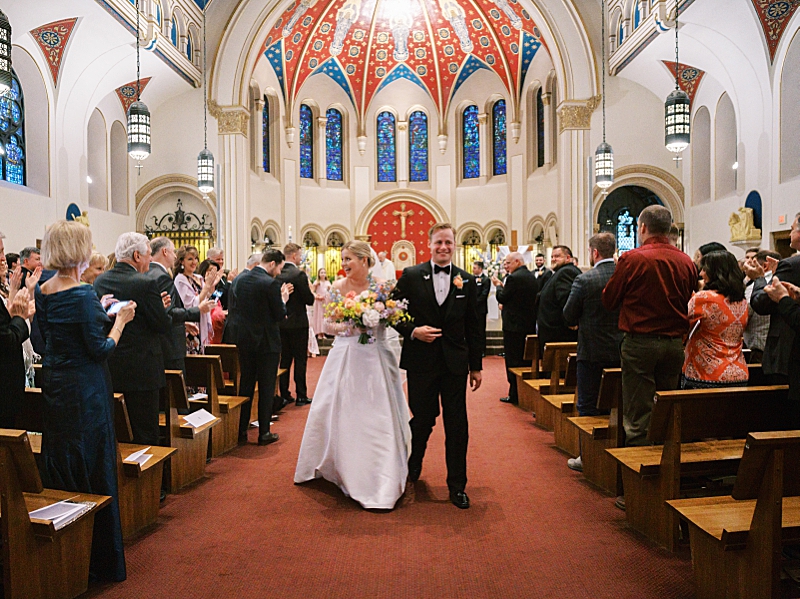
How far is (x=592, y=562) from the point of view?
3.19 m

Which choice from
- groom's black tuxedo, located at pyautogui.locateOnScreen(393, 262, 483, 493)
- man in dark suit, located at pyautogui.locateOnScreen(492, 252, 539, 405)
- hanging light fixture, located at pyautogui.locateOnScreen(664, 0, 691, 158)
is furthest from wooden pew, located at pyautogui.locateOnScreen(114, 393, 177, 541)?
hanging light fixture, located at pyautogui.locateOnScreen(664, 0, 691, 158)

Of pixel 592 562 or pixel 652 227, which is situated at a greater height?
pixel 652 227

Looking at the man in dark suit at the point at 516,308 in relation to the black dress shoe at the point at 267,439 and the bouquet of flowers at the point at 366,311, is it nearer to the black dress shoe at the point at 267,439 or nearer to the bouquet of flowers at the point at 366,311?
the black dress shoe at the point at 267,439

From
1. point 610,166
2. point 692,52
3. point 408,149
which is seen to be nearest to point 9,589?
point 610,166

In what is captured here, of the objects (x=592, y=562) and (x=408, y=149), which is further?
(x=408, y=149)

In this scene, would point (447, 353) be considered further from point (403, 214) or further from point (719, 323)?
point (403, 214)

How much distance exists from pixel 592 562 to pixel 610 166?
9.86 meters

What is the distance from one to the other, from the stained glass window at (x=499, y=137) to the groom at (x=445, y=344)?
626 inches

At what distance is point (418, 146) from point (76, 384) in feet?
60.1

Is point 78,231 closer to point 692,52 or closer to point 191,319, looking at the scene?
point 191,319

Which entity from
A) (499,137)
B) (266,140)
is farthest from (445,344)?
(499,137)

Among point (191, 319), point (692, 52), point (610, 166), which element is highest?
point (692, 52)

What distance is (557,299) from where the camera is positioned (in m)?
6.28

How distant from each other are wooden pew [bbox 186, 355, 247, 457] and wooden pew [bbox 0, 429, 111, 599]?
7.13 feet
